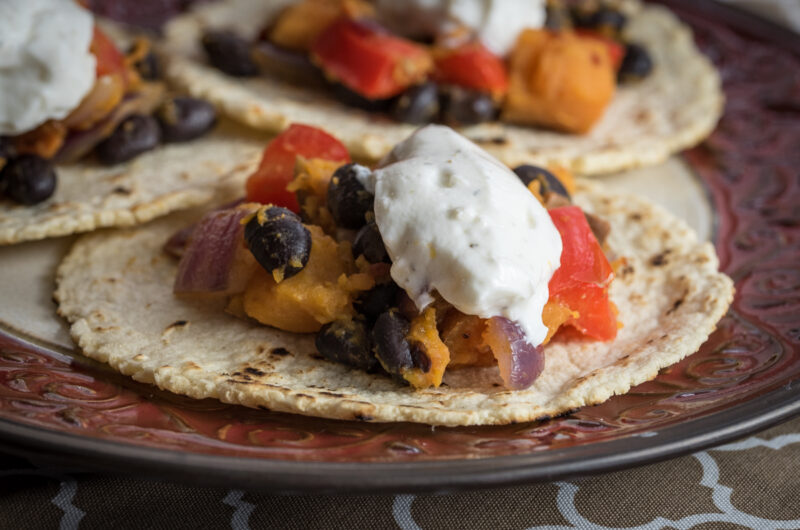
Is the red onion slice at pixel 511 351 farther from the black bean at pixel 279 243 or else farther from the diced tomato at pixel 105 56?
the diced tomato at pixel 105 56

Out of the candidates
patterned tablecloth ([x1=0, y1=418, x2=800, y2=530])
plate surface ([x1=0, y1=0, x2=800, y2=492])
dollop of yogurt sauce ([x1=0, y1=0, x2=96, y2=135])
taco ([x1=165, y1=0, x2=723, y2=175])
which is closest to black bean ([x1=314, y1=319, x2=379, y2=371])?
plate surface ([x1=0, y1=0, x2=800, y2=492])

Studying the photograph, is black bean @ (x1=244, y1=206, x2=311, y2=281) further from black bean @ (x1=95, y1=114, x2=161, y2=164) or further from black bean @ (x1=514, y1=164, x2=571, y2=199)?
black bean @ (x1=95, y1=114, x2=161, y2=164)

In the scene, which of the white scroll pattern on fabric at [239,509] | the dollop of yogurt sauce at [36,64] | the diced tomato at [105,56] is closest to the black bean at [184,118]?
the diced tomato at [105,56]

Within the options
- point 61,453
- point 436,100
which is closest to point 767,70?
point 436,100

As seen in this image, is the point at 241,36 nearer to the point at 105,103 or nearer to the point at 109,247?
the point at 105,103

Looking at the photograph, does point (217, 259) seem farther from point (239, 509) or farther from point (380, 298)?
point (239, 509)

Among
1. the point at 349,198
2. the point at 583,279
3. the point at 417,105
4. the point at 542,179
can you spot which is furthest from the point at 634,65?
the point at 349,198

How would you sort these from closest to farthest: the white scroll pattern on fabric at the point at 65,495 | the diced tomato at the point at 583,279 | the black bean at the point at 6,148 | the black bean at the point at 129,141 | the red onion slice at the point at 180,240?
1. the white scroll pattern on fabric at the point at 65,495
2. the diced tomato at the point at 583,279
3. the red onion slice at the point at 180,240
4. the black bean at the point at 6,148
5. the black bean at the point at 129,141
